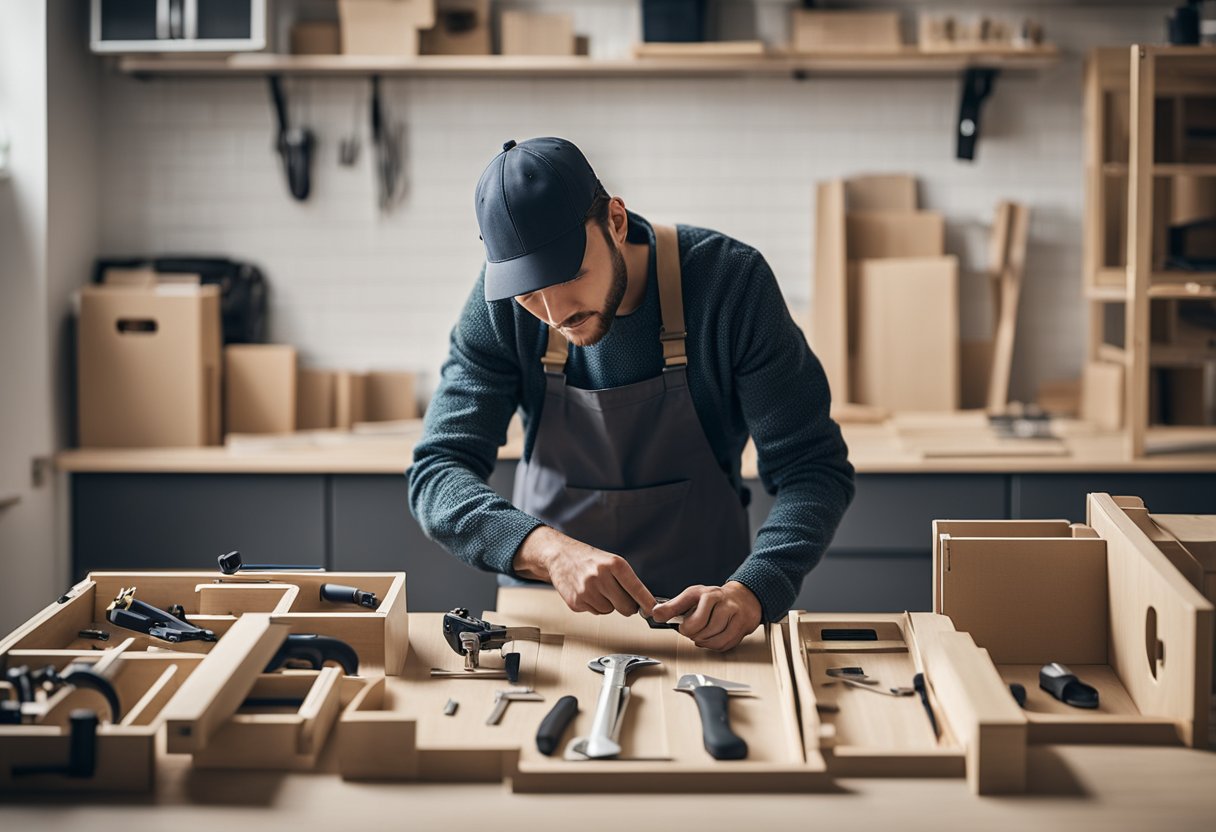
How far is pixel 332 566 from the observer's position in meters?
3.65

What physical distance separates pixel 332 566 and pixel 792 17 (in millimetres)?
2241

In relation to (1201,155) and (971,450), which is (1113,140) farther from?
(971,450)

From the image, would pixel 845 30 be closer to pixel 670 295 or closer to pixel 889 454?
pixel 889 454

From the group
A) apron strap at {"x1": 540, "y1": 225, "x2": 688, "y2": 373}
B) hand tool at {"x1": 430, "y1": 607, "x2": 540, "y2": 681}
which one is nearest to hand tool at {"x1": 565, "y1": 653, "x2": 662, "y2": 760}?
hand tool at {"x1": 430, "y1": 607, "x2": 540, "y2": 681}

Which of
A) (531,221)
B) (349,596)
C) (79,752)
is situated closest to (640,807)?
(79,752)

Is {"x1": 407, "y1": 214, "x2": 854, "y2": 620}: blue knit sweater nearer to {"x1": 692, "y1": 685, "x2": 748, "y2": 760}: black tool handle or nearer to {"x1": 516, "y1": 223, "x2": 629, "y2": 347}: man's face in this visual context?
{"x1": 516, "y1": 223, "x2": 629, "y2": 347}: man's face

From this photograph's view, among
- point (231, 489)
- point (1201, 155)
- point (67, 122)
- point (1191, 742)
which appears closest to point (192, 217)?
point (67, 122)

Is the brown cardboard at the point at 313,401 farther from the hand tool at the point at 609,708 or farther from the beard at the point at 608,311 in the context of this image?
the hand tool at the point at 609,708

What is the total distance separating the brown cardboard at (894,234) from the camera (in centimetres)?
416

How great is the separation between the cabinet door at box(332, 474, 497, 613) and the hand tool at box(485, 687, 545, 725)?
1983 millimetres

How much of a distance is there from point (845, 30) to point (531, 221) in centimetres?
251

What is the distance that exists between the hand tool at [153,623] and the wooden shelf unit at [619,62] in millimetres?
2554

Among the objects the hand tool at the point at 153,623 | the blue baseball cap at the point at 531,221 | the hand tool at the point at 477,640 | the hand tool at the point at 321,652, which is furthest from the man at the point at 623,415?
the hand tool at the point at 153,623

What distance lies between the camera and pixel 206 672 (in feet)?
4.85
